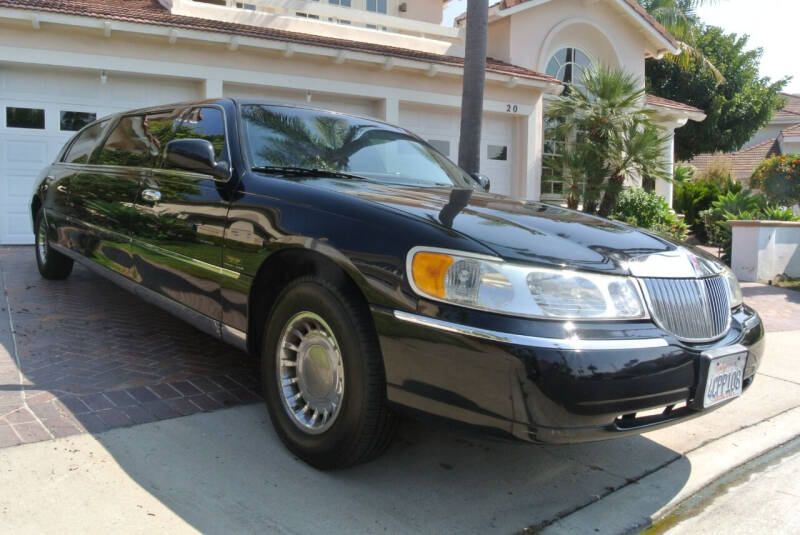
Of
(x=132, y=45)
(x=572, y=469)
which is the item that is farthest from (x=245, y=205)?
(x=132, y=45)

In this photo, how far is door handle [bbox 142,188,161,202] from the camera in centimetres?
404

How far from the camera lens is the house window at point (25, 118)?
9727mm

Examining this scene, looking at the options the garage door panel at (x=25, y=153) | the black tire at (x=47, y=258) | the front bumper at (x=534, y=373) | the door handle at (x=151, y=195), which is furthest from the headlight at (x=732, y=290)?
the garage door panel at (x=25, y=153)

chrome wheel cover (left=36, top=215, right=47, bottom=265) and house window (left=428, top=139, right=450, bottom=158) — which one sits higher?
house window (left=428, top=139, right=450, bottom=158)

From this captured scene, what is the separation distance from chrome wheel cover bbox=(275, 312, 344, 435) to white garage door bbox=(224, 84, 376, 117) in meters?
8.45

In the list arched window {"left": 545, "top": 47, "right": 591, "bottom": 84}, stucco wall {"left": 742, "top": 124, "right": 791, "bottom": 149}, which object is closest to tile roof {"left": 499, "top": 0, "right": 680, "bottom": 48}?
arched window {"left": 545, "top": 47, "right": 591, "bottom": 84}

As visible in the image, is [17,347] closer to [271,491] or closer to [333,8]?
[271,491]

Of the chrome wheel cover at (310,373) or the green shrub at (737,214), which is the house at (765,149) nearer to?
the green shrub at (737,214)

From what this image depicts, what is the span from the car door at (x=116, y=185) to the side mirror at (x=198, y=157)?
2.32 ft

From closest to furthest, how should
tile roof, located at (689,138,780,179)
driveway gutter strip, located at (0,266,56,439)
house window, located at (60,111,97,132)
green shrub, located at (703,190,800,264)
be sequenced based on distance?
driveway gutter strip, located at (0,266,56,439), house window, located at (60,111,97,132), green shrub, located at (703,190,800,264), tile roof, located at (689,138,780,179)

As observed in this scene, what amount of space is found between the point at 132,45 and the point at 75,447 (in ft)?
28.4

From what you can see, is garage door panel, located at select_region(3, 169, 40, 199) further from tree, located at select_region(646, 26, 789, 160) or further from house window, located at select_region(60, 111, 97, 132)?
tree, located at select_region(646, 26, 789, 160)

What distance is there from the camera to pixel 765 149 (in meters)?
34.7

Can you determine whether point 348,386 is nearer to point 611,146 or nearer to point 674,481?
point 674,481
